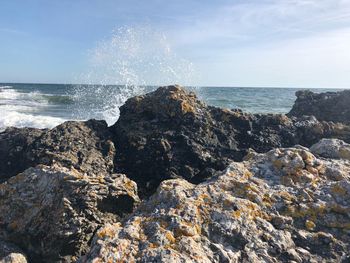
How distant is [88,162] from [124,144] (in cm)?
91

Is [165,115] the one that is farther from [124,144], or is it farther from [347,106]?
Answer: [347,106]

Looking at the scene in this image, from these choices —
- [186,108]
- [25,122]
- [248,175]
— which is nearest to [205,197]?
[248,175]

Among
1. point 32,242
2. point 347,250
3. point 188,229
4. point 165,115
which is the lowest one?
point 32,242

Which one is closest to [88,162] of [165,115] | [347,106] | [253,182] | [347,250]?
[165,115]

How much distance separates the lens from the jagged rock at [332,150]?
422 cm

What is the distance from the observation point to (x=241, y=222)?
299cm

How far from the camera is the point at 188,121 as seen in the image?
6348mm

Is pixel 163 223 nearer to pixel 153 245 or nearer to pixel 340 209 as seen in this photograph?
pixel 153 245

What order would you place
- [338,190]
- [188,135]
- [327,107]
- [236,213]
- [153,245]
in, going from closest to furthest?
[153,245]
[236,213]
[338,190]
[188,135]
[327,107]

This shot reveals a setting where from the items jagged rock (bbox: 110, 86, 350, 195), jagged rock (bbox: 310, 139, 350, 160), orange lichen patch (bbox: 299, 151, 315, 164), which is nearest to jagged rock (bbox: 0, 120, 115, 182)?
jagged rock (bbox: 110, 86, 350, 195)

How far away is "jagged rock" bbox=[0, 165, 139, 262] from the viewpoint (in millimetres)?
3582

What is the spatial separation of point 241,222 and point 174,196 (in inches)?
23.5

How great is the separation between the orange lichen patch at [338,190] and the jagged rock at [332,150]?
0.85 m

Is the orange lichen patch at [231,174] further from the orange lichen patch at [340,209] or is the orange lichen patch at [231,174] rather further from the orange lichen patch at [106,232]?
the orange lichen patch at [106,232]
